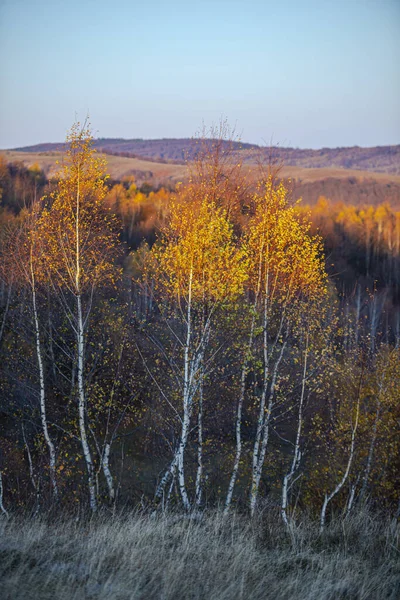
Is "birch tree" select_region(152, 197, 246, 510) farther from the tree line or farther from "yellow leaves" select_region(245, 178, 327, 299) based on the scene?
"yellow leaves" select_region(245, 178, 327, 299)

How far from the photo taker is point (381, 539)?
9.41 meters

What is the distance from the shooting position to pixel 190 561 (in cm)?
734

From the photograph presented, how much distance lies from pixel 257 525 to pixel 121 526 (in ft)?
8.96

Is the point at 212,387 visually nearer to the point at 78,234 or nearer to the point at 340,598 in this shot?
the point at 78,234

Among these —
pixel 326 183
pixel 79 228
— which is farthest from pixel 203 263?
pixel 326 183

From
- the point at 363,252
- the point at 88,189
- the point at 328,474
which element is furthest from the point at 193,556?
the point at 363,252

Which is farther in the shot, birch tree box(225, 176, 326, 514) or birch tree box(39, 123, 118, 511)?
birch tree box(225, 176, 326, 514)

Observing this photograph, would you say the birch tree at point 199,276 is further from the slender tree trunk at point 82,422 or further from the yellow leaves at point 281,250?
the slender tree trunk at point 82,422

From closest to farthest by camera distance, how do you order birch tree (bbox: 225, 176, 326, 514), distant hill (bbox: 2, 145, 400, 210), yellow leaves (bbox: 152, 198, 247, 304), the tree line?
yellow leaves (bbox: 152, 198, 247, 304), the tree line, birch tree (bbox: 225, 176, 326, 514), distant hill (bbox: 2, 145, 400, 210)

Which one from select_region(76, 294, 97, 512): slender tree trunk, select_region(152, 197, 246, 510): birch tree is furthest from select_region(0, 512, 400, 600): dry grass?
select_region(152, 197, 246, 510): birch tree

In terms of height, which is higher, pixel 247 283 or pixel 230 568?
pixel 247 283

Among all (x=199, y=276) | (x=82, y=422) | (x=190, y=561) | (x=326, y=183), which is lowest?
(x=190, y=561)

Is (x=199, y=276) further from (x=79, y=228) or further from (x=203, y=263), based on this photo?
(x=79, y=228)

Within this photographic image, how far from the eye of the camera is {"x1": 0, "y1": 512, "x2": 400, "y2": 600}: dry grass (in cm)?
639
